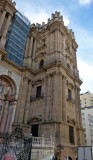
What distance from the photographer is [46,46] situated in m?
29.6

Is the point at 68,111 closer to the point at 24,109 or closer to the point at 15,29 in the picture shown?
the point at 24,109

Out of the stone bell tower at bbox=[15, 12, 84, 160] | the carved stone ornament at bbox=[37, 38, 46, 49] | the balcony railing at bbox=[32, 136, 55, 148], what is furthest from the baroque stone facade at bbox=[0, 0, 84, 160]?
the balcony railing at bbox=[32, 136, 55, 148]

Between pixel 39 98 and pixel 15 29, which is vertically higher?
pixel 15 29

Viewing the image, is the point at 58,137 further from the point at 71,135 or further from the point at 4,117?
the point at 4,117

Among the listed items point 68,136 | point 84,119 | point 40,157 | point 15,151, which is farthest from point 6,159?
point 84,119

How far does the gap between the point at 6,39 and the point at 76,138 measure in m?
18.1

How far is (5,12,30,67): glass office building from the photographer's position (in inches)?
1047

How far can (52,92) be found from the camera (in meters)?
22.5

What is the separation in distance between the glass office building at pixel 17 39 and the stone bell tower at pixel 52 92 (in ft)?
3.45

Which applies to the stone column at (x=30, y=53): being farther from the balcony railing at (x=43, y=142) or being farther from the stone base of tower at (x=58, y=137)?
the balcony railing at (x=43, y=142)

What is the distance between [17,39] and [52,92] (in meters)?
12.2

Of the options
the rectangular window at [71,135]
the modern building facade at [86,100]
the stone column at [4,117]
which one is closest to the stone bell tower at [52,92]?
the rectangular window at [71,135]

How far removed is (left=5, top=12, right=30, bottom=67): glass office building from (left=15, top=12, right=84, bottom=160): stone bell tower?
3.45 ft

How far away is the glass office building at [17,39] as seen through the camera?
87.2 ft
